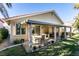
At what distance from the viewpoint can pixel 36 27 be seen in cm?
344

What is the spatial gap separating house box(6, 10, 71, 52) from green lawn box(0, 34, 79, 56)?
0.49 ft

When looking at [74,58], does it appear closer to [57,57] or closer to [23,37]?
[57,57]

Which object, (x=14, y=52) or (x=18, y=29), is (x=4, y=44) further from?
(x=18, y=29)

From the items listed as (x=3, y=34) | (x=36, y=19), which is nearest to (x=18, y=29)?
(x=3, y=34)

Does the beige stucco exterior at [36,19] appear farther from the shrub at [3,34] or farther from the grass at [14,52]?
the grass at [14,52]

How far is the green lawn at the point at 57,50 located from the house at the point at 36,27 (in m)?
0.15

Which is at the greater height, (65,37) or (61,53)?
(65,37)

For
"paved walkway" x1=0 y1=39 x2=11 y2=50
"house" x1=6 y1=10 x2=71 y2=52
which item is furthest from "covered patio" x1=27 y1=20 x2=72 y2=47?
"paved walkway" x1=0 y1=39 x2=11 y2=50

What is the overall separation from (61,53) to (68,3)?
3.33ft

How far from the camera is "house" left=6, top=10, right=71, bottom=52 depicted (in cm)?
336

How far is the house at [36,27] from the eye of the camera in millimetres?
3357

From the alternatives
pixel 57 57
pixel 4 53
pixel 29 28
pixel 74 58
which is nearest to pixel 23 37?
pixel 29 28

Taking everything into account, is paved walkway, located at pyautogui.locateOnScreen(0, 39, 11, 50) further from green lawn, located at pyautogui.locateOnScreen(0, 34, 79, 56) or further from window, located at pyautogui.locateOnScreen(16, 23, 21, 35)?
window, located at pyautogui.locateOnScreen(16, 23, 21, 35)

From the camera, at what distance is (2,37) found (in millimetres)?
3340
